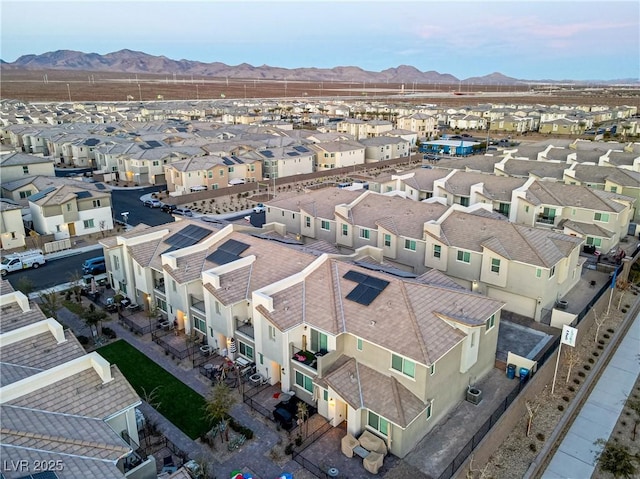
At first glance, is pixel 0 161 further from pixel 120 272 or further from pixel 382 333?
pixel 382 333

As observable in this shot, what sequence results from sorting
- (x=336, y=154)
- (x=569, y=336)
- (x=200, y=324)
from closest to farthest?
1. (x=569, y=336)
2. (x=200, y=324)
3. (x=336, y=154)

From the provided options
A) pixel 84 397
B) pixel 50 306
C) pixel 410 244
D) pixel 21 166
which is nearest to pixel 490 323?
pixel 410 244

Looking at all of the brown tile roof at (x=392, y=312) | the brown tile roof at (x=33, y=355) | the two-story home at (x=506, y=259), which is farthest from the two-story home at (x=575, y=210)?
the brown tile roof at (x=33, y=355)

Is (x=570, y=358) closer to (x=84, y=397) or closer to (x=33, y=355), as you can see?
(x=84, y=397)

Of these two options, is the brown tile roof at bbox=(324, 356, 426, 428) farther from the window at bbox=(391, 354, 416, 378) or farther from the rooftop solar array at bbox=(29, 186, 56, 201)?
the rooftop solar array at bbox=(29, 186, 56, 201)

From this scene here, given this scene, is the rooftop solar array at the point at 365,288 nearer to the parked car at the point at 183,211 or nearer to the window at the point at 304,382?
the window at the point at 304,382

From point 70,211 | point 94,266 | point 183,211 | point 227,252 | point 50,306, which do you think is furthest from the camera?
point 183,211
